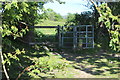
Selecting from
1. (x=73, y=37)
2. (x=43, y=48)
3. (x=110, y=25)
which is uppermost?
(x=110, y=25)

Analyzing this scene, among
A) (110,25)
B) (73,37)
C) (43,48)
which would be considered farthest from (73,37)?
(110,25)

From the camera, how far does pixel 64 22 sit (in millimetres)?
12078

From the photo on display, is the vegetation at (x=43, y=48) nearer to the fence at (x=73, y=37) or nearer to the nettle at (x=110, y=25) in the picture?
the nettle at (x=110, y=25)

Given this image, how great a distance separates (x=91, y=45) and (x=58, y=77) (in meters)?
5.84

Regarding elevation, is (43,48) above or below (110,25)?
below

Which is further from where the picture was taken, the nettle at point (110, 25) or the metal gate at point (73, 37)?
the metal gate at point (73, 37)

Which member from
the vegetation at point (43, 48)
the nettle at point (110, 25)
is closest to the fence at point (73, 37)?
the vegetation at point (43, 48)

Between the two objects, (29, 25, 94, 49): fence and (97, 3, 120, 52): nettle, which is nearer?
(97, 3, 120, 52): nettle

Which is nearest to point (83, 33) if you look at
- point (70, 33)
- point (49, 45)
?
→ point (70, 33)

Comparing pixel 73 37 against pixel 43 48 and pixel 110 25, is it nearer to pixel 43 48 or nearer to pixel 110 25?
pixel 43 48

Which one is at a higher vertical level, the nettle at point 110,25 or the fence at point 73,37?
the nettle at point 110,25

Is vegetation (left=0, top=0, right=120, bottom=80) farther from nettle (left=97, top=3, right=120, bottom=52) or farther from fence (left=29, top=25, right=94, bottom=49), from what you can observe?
fence (left=29, top=25, right=94, bottom=49)

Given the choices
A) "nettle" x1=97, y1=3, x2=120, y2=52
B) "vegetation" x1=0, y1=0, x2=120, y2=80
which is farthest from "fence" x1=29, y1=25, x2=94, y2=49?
"nettle" x1=97, y1=3, x2=120, y2=52

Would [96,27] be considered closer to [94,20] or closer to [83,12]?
[94,20]
